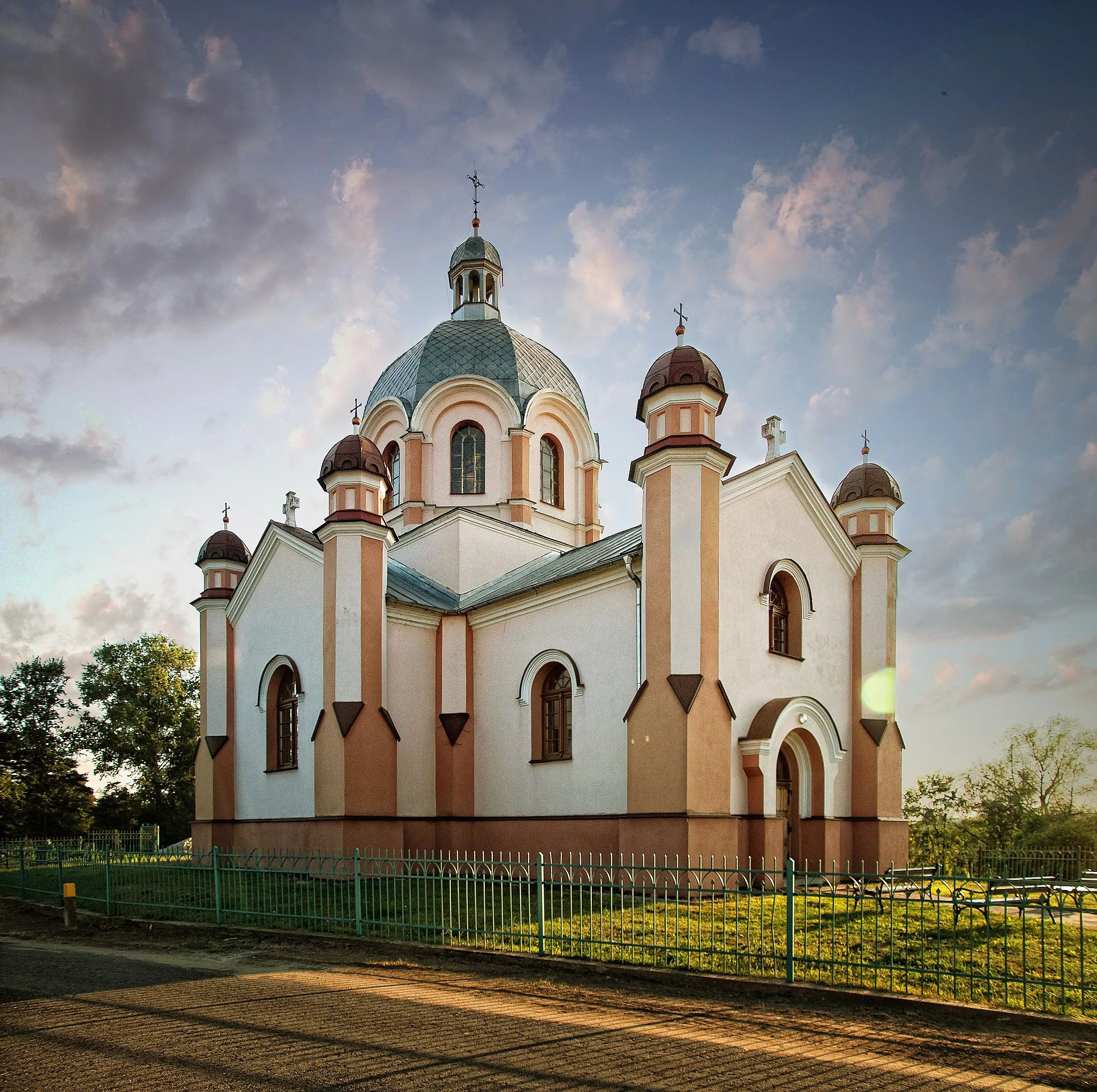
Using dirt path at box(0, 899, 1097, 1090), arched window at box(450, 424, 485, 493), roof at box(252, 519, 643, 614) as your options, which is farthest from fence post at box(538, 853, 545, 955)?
arched window at box(450, 424, 485, 493)

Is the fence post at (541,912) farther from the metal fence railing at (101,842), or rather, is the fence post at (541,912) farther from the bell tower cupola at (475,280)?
the bell tower cupola at (475,280)

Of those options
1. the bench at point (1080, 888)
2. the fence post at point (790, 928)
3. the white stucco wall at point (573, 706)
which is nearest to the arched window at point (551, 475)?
the white stucco wall at point (573, 706)

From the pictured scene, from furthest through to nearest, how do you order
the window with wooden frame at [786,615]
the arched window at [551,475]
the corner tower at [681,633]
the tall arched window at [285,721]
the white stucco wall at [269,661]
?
the arched window at [551,475] < the tall arched window at [285,721] < the white stucco wall at [269,661] < the window with wooden frame at [786,615] < the corner tower at [681,633]

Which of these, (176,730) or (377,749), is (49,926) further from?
(176,730)

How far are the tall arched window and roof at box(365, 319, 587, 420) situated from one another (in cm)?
683

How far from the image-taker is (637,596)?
14.9m

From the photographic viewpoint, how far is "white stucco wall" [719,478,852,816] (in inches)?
582

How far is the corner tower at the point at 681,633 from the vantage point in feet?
43.7

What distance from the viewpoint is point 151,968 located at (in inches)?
395

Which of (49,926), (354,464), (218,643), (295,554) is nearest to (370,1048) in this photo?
(49,926)

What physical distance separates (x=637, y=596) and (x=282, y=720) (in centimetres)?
908

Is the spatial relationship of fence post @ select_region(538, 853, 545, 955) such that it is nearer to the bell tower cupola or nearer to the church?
the church

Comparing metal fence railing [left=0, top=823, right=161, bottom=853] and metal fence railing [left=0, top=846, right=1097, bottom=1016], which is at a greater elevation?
metal fence railing [left=0, top=846, right=1097, bottom=1016]

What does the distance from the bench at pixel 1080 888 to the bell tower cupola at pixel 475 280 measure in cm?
1868
